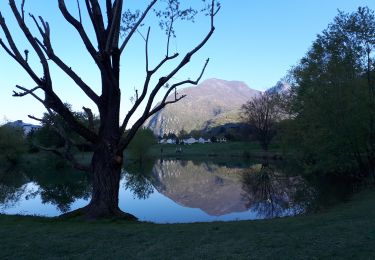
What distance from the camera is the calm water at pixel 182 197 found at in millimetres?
23281

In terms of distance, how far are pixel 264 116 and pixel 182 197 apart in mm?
57827

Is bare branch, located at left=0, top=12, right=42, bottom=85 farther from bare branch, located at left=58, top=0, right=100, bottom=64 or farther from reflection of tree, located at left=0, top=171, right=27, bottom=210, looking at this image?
reflection of tree, located at left=0, top=171, right=27, bottom=210

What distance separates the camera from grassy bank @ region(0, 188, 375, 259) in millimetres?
8055

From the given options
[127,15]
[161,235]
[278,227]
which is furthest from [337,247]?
[127,15]

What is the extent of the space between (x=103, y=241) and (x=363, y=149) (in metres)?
22.9

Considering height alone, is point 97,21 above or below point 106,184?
above

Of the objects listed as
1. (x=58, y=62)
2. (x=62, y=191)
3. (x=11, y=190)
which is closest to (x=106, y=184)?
(x=58, y=62)

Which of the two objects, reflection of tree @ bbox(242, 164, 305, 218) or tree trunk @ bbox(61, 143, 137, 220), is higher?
tree trunk @ bbox(61, 143, 137, 220)

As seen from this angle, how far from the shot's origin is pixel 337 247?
27.0 ft

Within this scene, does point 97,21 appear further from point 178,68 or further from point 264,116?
point 264,116

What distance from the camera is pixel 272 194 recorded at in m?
29.6

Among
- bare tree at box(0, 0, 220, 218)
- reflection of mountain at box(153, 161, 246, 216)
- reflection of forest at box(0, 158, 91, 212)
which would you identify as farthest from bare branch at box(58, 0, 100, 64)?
reflection of forest at box(0, 158, 91, 212)

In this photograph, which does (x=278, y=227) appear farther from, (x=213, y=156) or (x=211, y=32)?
(x=213, y=156)

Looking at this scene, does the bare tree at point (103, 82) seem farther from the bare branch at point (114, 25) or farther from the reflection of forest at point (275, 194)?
the reflection of forest at point (275, 194)
